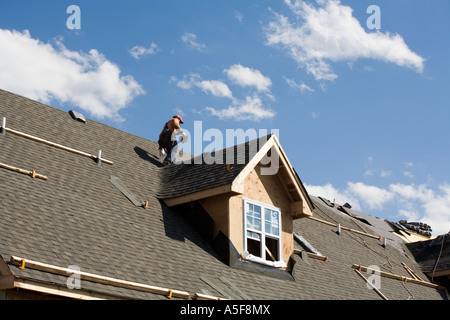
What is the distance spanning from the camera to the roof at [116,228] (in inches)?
409

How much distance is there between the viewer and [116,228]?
12195 millimetres

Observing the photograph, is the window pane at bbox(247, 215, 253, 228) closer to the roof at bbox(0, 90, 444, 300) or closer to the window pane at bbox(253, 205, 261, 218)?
the window pane at bbox(253, 205, 261, 218)

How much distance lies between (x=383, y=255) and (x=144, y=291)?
37.0ft

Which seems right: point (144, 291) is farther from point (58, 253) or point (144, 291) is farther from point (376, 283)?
point (376, 283)

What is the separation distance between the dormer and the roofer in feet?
3.61

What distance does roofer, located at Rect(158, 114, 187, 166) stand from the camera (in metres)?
17.4

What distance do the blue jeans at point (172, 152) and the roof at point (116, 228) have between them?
41cm

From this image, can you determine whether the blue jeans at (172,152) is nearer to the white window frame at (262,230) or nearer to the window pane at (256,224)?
the white window frame at (262,230)

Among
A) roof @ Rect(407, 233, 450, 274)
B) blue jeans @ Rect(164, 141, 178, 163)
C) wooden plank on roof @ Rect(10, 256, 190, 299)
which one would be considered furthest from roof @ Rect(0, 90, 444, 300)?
roof @ Rect(407, 233, 450, 274)

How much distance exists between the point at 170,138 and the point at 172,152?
0.42m

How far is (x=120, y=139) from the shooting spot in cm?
1727

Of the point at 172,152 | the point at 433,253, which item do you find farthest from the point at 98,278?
the point at 433,253
